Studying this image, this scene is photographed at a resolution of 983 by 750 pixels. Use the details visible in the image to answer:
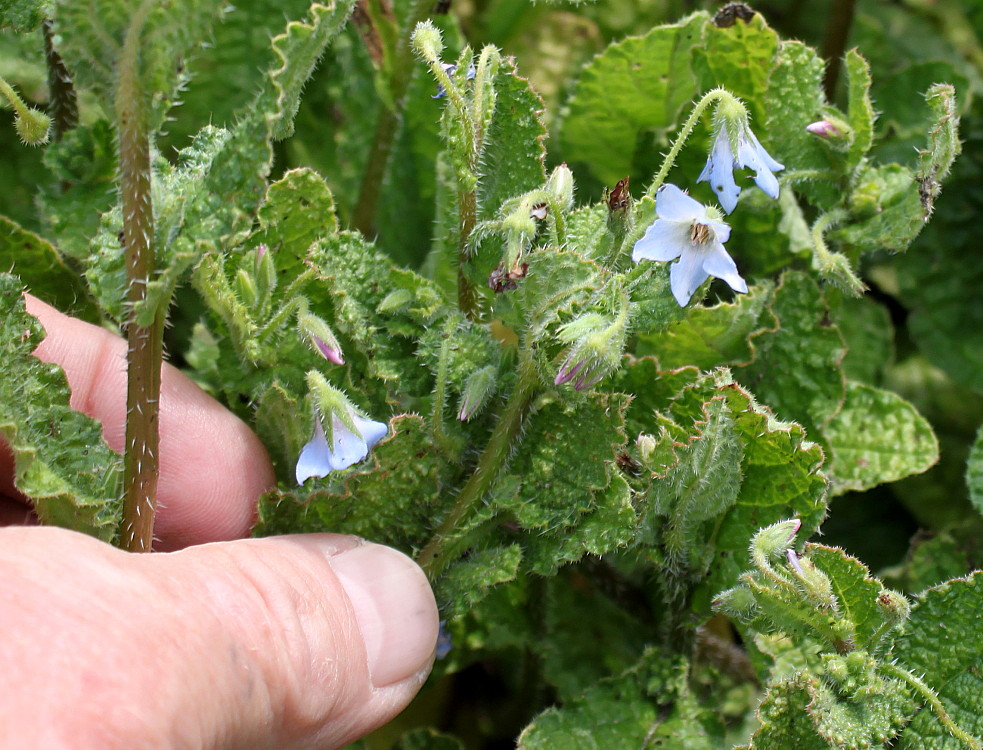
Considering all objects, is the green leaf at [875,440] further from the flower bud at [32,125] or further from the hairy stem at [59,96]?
the hairy stem at [59,96]

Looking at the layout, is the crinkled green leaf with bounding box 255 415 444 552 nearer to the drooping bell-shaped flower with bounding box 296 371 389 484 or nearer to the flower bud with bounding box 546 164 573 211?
the drooping bell-shaped flower with bounding box 296 371 389 484

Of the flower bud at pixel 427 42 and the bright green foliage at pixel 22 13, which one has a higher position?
the bright green foliage at pixel 22 13

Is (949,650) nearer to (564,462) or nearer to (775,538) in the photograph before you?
(775,538)

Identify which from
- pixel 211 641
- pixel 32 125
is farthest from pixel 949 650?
pixel 32 125

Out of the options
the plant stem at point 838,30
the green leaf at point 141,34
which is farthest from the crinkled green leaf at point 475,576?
the plant stem at point 838,30

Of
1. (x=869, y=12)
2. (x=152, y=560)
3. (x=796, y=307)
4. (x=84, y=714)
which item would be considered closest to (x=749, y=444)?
(x=796, y=307)

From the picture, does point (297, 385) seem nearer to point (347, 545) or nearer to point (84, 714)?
point (347, 545)
